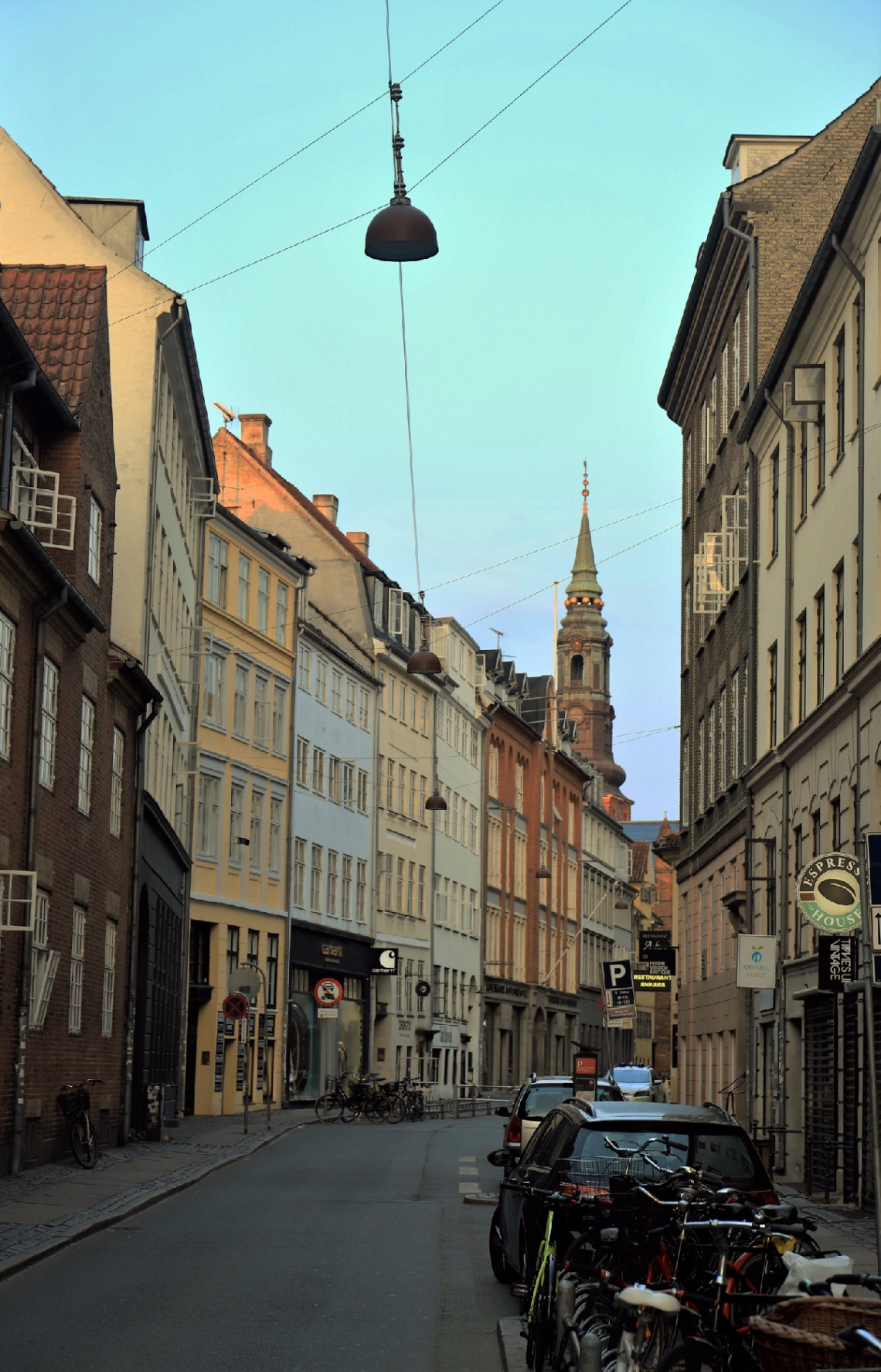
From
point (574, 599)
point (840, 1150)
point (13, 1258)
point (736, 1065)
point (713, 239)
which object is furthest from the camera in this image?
point (574, 599)

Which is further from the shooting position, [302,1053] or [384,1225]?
[302,1053]

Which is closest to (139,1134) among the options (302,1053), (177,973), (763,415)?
(177,973)

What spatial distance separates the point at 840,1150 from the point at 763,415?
13570 mm

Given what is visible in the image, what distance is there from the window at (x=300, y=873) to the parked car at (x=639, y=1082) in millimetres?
13954

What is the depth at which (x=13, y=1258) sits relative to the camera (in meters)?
14.3

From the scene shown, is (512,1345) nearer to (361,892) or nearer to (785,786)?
(785,786)

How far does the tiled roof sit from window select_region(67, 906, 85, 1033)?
A: 23.6 ft

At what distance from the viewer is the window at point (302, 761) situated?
56688 millimetres

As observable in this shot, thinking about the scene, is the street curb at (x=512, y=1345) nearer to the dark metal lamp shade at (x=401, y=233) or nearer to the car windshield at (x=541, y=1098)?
the dark metal lamp shade at (x=401, y=233)

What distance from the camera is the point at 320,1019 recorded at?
51.0 meters

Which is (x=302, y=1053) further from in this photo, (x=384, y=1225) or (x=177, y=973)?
(x=384, y=1225)

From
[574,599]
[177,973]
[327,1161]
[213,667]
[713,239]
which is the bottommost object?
[327,1161]

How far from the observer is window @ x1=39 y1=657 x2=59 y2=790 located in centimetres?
2334

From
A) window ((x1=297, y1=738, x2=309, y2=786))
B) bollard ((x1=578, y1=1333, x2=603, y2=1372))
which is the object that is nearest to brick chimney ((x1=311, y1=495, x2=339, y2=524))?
window ((x1=297, y1=738, x2=309, y2=786))
